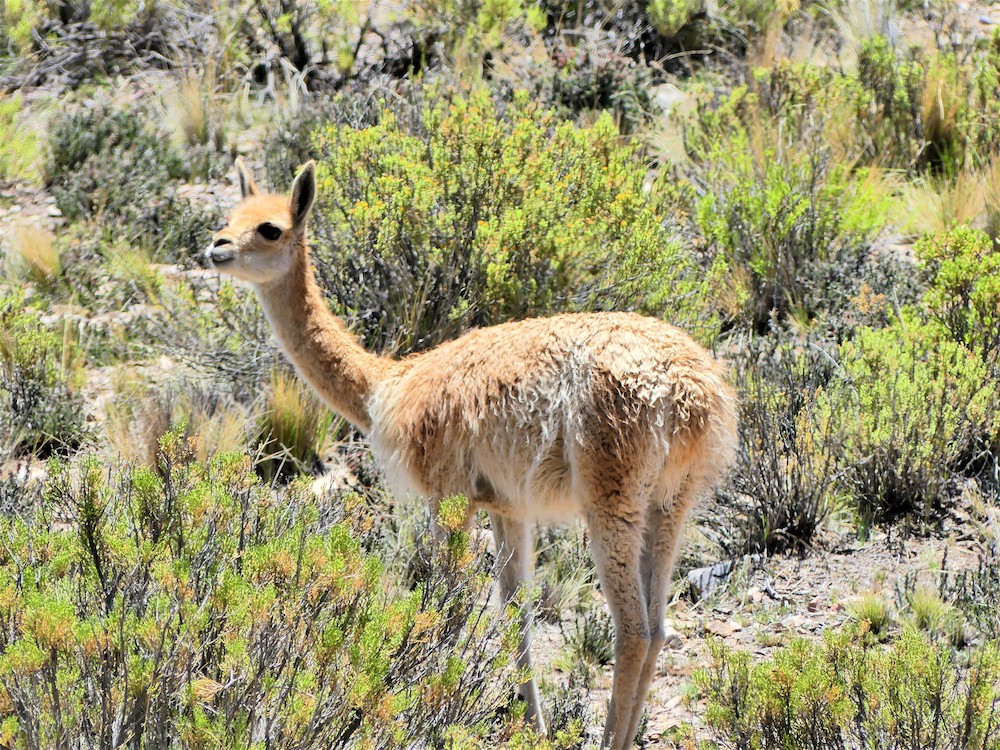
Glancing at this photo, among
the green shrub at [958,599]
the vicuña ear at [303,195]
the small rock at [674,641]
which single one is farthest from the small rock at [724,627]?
the vicuña ear at [303,195]

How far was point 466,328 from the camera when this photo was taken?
7305 mm

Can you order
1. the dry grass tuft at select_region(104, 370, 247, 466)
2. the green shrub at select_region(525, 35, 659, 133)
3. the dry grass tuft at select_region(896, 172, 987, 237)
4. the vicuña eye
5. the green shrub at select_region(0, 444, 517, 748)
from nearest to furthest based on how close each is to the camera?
the green shrub at select_region(0, 444, 517, 748)
the vicuña eye
the dry grass tuft at select_region(104, 370, 247, 466)
the dry grass tuft at select_region(896, 172, 987, 237)
the green shrub at select_region(525, 35, 659, 133)

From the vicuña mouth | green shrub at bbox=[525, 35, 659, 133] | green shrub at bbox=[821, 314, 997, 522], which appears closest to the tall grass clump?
the vicuña mouth

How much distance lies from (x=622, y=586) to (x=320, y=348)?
1815 millimetres

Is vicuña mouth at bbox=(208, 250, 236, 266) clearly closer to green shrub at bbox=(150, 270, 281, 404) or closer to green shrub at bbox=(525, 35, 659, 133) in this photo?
green shrub at bbox=(150, 270, 281, 404)

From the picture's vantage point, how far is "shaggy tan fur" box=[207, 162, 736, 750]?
442 cm

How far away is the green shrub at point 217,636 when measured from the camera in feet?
9.92

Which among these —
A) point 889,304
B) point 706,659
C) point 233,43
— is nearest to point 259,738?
point 706,659

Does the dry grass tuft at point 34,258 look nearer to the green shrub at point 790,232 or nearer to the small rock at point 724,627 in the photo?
the green shrub at point 790,232

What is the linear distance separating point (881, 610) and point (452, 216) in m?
3.30

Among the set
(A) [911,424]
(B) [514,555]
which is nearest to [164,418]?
(B) [514,555]

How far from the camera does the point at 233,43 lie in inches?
475

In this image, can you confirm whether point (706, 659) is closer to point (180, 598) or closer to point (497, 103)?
point (180, 598)

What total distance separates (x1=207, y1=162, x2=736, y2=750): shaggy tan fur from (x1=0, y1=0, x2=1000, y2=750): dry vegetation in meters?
0.37
